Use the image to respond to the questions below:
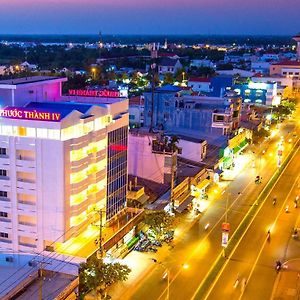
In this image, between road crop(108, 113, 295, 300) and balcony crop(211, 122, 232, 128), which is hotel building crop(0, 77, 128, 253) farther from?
balcony crop(211, 122, 232, 128)

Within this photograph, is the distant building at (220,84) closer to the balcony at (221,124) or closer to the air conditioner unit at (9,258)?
the balcony at (221,124)

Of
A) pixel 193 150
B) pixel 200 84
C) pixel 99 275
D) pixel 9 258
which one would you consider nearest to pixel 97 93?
pixel 9 258

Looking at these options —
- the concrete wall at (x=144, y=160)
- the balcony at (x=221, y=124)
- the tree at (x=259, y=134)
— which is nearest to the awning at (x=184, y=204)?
the concrete wall at (x=144, y=160)

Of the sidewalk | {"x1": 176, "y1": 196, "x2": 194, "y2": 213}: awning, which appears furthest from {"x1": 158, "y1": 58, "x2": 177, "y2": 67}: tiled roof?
the sidewalk

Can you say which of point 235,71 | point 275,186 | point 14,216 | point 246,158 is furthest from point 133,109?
point 235,71

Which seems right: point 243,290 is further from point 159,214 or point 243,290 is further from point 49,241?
point 49,241

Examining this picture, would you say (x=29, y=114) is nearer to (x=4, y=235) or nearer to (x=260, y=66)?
(x=4, y=235)
